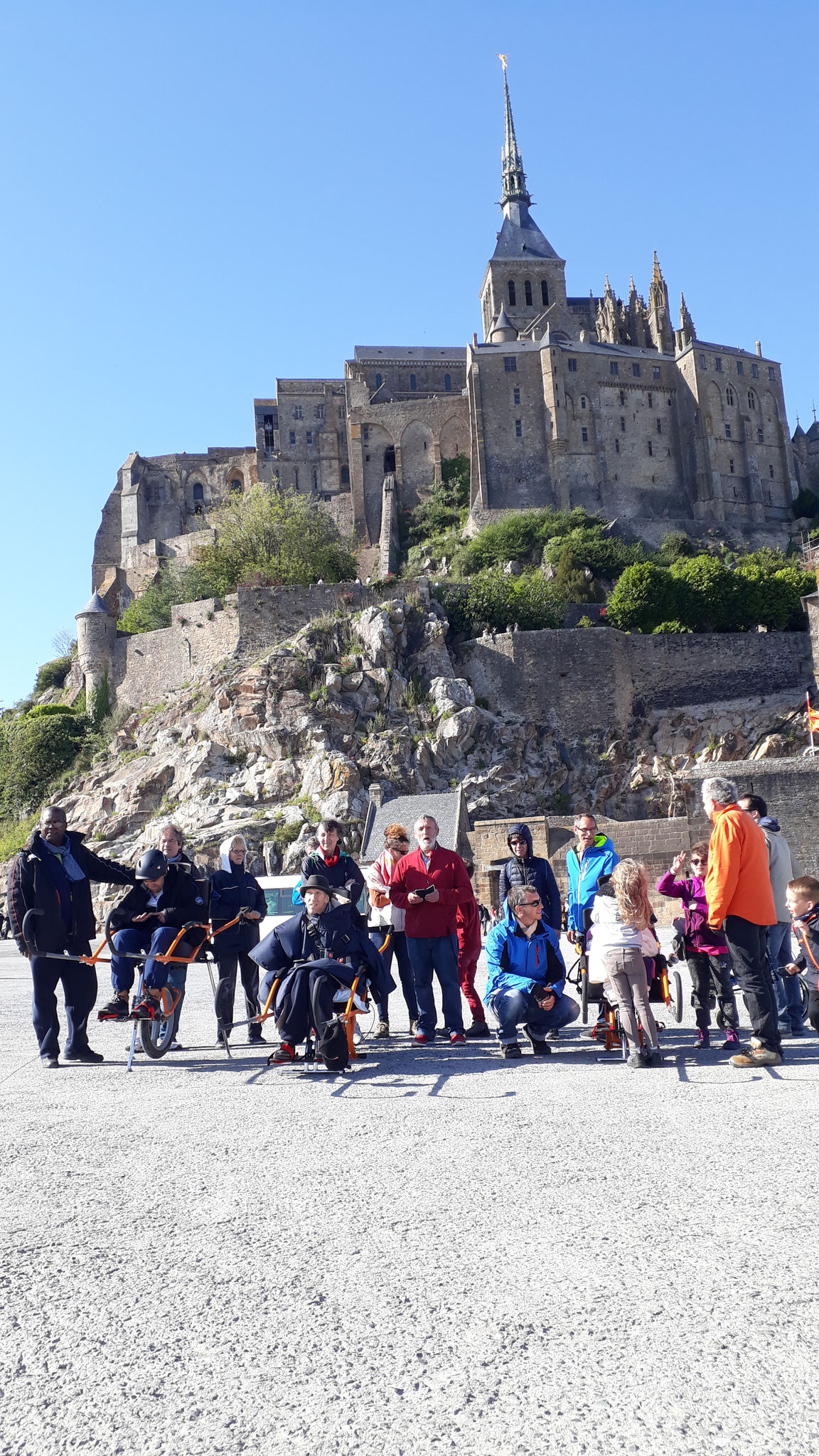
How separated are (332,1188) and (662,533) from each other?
56558 mm

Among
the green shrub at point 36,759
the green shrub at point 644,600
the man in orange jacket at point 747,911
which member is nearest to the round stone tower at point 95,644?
the green shrub at point 36,759

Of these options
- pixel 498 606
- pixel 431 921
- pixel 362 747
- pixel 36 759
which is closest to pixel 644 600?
pixel 498 606

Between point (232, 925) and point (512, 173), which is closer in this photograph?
point (232, 925)

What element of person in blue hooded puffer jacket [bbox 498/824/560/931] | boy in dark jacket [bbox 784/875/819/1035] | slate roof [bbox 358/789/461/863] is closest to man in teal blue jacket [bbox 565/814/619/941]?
person in blue hooded puffer jacket [bbox 498/824/560/931]

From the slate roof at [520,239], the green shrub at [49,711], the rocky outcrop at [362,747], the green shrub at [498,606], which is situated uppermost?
the slate roof at [520,239]

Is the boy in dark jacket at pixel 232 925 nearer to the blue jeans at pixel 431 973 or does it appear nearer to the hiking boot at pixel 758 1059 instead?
the blue jeans at pixel 431 973

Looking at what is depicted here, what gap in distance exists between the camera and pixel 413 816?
84.1 feet

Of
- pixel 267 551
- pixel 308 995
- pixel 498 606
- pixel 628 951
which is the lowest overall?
pixel 308 995

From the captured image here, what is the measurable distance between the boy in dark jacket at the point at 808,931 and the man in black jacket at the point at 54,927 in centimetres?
457

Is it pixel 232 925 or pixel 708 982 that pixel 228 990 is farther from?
pixel 708 982

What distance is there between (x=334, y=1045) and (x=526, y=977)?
4.64 feet

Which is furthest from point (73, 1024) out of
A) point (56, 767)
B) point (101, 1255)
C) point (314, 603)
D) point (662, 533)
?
point (662, 533)

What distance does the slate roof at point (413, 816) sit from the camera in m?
23.6

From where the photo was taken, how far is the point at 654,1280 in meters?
3.10
